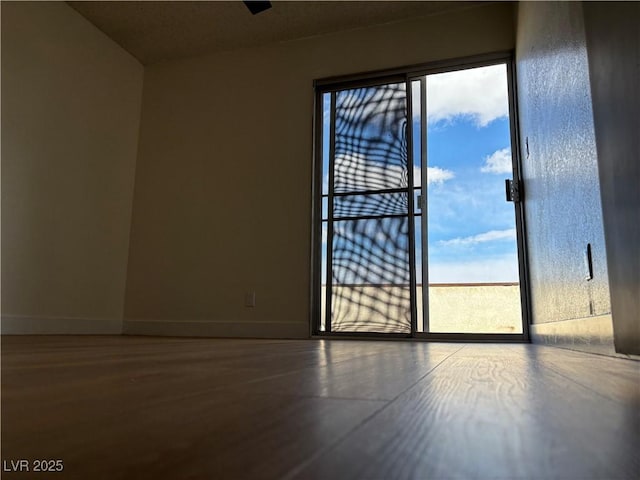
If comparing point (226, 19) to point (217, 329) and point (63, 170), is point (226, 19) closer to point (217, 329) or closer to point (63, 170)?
point (63, 170)

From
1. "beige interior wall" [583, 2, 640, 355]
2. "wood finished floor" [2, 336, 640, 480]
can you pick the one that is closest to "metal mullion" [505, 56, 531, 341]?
"beige interior wall" [583, 2, 640, 355]

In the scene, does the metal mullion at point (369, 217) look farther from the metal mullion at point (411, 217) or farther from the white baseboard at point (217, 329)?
the white baseboard at point (217, 329)

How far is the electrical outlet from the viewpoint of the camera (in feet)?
11.5

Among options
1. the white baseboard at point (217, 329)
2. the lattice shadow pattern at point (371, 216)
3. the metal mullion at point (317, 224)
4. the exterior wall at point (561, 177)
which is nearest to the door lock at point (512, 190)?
the exterior wall at point (561, 177)

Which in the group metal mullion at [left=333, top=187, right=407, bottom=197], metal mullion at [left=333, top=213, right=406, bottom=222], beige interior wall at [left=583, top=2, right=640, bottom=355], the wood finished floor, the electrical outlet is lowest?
the wood finished floor

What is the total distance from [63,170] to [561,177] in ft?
10.4

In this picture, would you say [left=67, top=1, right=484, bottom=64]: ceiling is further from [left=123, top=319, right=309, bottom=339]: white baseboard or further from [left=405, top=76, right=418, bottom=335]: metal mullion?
[left=123, top=319, right=309, bottom=339]: white baseboard

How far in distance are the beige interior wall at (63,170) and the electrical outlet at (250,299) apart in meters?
1.09

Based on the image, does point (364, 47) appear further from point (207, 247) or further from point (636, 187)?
point (636, 187)

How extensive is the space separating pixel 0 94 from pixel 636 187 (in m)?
3.37

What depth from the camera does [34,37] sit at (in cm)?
321

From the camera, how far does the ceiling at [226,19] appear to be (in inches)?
134

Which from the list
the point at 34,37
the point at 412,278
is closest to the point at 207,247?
the point at 412,278

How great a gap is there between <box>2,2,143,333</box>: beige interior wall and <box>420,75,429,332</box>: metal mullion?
7.79 ft
